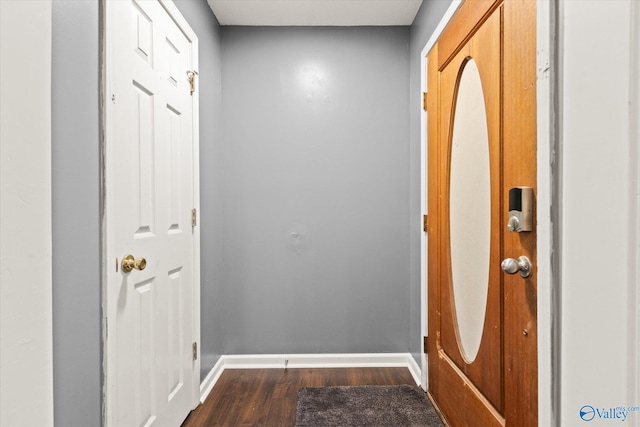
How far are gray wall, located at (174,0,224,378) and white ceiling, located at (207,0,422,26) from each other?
15cm

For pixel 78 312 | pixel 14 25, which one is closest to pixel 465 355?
pixel 78 312

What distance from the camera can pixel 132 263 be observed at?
4.37ft

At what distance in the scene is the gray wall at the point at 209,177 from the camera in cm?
219

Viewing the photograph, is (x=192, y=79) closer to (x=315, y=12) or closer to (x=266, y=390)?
(x=315, y=12)

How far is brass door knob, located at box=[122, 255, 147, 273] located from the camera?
1294 millimetres

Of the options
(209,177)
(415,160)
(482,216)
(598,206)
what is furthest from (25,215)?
(415,160)

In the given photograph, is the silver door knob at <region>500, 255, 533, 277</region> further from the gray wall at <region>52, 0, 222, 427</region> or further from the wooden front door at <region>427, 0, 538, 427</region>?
the gray wall at <region>52, 0, 222, 427</region>

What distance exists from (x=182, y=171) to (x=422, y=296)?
159cm

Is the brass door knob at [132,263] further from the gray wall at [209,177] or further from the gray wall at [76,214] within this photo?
the gray wall at [209,177]

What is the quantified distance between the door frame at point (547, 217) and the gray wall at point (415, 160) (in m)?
1.24

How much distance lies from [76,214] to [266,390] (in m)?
1.67

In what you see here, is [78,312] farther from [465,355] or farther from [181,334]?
[465,355]

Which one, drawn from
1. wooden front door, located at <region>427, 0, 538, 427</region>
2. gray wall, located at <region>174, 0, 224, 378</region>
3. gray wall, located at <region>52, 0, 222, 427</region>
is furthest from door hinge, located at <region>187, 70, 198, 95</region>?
wooden front door, located at <region>427, 0, 538, 427</region>

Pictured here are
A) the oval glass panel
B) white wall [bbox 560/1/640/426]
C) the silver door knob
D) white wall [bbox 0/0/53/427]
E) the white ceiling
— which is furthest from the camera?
the white ceiling
